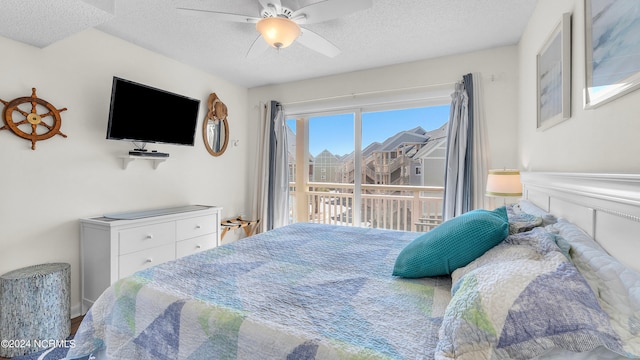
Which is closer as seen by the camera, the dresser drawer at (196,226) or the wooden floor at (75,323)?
the wooden floor at (75,323)

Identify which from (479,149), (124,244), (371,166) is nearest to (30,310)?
(124,244)

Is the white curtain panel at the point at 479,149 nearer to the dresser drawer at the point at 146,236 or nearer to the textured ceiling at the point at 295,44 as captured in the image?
the textured ceiling at the point at 295,44

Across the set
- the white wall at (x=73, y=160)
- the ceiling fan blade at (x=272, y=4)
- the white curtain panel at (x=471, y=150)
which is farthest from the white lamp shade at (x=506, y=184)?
the white wall at (x=73, y=160)

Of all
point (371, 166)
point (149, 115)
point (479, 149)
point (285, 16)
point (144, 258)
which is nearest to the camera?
point (285, 16)

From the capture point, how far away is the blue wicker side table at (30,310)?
185cm

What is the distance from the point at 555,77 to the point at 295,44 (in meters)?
2.12

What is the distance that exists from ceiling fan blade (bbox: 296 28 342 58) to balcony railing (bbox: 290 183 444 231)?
74.1 inches

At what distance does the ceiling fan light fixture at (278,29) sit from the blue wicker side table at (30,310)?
2.24 meters

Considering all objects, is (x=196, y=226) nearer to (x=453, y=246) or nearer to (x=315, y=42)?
(x=315, y=42)

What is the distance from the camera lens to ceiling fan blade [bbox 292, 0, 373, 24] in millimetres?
1731

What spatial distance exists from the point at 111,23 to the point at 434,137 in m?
3.41

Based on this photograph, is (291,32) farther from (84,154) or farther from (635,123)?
(84,154)

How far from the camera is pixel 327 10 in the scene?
1.83 m

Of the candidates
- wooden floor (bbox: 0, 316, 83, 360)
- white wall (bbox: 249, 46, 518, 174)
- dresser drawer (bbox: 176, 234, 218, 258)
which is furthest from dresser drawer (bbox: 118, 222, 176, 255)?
white wall (bbox: 249, 46, 518, 174)
